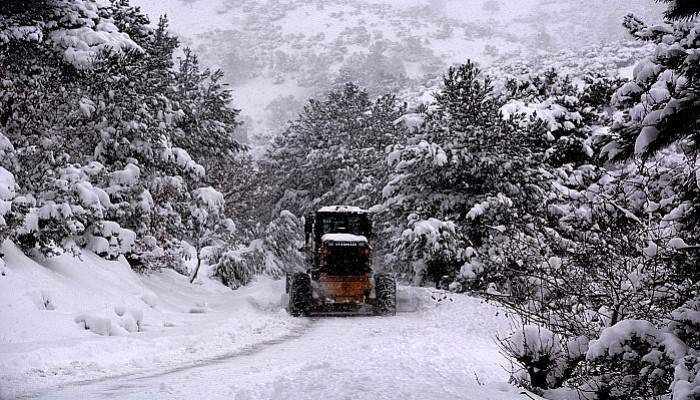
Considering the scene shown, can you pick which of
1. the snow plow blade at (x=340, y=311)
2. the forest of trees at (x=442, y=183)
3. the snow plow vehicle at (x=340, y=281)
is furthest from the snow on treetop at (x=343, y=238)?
the forest of trees at (x=442, y=183)

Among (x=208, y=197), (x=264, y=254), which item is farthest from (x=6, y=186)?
(x=264, y=254)

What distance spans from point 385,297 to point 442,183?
258 inches

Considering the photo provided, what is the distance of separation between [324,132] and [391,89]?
57127 mm

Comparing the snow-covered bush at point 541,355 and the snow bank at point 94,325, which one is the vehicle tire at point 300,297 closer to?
the snow bank at point 94,325

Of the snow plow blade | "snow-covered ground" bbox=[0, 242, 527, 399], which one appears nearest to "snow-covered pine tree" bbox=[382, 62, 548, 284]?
the snow plow blade

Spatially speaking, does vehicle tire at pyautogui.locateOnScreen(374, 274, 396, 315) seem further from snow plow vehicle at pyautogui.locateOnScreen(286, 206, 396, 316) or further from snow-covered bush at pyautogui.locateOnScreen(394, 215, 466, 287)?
snow-covered bush at pyautogui.locateOnScreen(394, 215, 466, 287)

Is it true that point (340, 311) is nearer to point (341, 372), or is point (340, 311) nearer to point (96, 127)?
point (96, 127)

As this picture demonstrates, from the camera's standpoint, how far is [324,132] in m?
30.5

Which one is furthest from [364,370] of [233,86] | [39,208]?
[233,86]

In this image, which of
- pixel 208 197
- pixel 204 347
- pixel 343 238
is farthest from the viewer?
pixel 208 197

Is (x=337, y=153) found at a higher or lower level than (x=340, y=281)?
higher

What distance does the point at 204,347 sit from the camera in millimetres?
9898

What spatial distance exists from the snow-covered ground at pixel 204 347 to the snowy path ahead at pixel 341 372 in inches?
0.9

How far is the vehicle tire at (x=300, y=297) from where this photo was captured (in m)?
15.6
